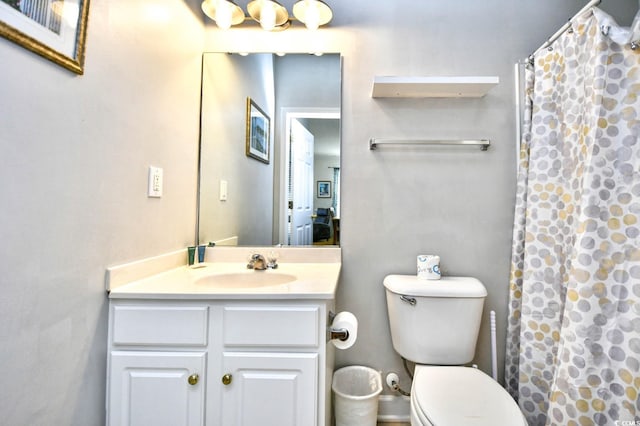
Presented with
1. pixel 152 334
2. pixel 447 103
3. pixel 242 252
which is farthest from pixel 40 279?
pixel 447 103

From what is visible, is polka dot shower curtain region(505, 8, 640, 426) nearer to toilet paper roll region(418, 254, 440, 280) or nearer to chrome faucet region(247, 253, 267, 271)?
toilet paper roll region(418, 254, 440, 280)

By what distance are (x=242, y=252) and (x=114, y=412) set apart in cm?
79

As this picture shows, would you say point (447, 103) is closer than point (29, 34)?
No

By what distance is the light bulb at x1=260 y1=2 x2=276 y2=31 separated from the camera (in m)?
1.45

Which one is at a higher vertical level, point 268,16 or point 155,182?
point 268,16

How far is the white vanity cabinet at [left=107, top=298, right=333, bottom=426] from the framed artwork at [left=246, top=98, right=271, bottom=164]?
91 centimetres

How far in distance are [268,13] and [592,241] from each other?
170 cm

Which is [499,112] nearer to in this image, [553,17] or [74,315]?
[553,17]

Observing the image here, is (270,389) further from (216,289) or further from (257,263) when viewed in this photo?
(257,263)

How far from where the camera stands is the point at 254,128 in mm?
1595

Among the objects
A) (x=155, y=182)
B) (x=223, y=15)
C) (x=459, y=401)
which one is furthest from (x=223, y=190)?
(x=459, y=401)

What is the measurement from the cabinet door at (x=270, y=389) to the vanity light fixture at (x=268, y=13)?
4.98ft

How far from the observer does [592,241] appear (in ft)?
3.41

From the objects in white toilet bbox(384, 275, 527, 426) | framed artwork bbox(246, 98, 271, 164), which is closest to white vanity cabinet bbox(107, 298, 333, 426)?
white toilet bbox(384, 275, 527, 426)
